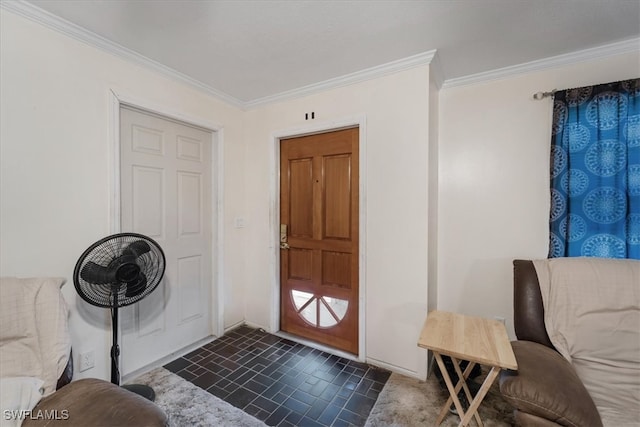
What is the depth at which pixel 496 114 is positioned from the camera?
218 cm

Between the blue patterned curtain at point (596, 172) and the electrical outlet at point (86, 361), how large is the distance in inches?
131

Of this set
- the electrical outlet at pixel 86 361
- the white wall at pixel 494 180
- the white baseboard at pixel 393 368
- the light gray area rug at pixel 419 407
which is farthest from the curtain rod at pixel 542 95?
the electrical outlet at pixel 86 361

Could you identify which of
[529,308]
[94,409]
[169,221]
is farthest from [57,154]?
[529,308]

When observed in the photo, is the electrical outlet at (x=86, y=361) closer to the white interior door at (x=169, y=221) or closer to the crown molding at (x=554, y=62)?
the white interior door at (x=169, y=221)

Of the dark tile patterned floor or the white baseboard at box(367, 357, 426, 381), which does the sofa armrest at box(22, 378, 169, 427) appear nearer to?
the dark tile patterned floor

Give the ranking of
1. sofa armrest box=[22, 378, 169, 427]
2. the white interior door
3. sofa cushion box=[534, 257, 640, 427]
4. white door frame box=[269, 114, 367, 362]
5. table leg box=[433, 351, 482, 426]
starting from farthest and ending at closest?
white door frame box=[269, 114, 367, 362] → the white interior door → table leg box=[433, 351, 482, 426] → sofa cushion box=[534, 257, 640, 427] → sofa armrest box=[22, 378, 169, 427]

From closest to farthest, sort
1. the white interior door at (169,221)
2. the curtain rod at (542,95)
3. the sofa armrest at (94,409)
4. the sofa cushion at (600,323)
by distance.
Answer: the sofa armrest at (94,409), the sofa cushion at (600,323), the curtain rod at (542,95), the white interior door at (169,221)

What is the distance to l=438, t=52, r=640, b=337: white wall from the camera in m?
2.03

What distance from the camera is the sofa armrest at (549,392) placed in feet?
3.48

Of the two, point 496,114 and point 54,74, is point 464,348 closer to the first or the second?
point 496,114

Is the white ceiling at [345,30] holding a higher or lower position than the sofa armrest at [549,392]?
higher

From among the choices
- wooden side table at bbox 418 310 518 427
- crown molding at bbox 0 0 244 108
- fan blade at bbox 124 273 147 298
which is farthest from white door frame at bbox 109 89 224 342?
wooden side table at bbox 418 310 518 427

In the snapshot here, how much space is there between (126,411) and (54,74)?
1945mm

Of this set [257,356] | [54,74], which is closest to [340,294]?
[257,356]
